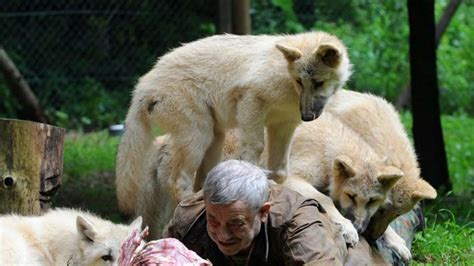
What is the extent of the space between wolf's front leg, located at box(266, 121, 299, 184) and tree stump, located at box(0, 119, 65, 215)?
1.89 metres

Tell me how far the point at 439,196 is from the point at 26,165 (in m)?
5.51

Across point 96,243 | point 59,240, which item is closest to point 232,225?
point 96,243

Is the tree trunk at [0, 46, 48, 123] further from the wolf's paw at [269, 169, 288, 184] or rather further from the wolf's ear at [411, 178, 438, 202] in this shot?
the wolf's ear at [411, 178, 438, 202]

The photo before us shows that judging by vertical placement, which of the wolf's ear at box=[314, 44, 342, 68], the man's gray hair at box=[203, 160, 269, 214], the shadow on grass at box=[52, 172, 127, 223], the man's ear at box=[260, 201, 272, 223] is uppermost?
the wolf's ear at box=[314, 44, 342, 68]

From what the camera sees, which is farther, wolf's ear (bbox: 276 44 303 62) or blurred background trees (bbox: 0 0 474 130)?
blurred background trees (bbox: 0 0 474 130)

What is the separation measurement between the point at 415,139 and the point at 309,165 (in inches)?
152

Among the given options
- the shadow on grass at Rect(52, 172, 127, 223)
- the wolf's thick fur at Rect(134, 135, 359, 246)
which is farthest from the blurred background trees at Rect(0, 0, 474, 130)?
the wolf's thick fur at Rect(134, 135, 359, 246)

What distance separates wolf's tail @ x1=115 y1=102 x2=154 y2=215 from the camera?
316 inches

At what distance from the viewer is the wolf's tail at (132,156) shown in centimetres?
803

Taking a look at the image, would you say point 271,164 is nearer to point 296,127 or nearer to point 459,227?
point 296,127

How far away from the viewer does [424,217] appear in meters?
9.18

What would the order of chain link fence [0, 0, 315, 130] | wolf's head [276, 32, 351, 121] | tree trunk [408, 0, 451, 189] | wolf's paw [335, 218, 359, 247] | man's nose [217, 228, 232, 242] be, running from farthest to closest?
chain link fence [0, 0, 315, 130], tree trunk [408, 0, 451, 189], wolf's head [276, 32, 351, 121], wolf's paw [335, 218, 359, 247], man's nose [217, 228, 232, 242]

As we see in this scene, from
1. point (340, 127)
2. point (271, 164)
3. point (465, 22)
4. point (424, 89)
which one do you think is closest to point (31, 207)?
point (271, 164)

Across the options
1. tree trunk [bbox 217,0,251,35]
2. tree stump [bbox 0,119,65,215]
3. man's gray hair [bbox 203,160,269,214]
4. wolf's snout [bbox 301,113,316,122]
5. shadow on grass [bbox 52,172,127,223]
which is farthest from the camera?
tree trunk [bbox 217,0,251,35]
